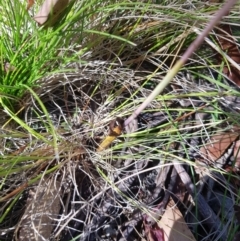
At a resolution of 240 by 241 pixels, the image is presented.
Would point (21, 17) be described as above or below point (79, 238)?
above

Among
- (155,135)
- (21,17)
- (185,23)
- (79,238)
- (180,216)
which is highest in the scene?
(185,23)

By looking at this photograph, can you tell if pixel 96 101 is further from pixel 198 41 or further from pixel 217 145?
pixel 198 41

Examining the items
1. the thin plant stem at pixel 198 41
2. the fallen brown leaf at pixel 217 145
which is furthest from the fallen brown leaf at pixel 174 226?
the thin plant stem at pixel 198 41

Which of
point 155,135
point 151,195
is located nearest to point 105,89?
point 155,135

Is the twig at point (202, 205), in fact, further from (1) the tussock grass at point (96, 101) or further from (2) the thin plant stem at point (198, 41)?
(2) the thin plant stem at point (198, 41)

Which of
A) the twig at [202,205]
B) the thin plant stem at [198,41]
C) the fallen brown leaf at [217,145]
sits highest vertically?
the thin plant stem at [198,41]

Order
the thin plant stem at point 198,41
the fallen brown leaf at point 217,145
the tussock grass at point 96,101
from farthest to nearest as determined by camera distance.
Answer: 1. the fallen brown leaf at point 217,145
2. the tussock grass at point 96,101
3. the thin plant stem at point 198,41

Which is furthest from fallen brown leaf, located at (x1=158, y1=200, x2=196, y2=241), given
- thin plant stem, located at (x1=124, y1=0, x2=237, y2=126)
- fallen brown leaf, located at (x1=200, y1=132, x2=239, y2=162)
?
thin plant stem, located at (x1=124, y1=0, x2=237, y2=126)

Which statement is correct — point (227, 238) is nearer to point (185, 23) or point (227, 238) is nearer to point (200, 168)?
point (200, 168)

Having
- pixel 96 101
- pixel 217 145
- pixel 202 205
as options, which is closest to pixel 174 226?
pixel 202 205

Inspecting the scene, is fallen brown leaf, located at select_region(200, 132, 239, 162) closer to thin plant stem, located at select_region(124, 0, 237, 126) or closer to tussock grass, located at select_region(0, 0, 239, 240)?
tussock grass, located at select_region(0, 0, 239, 240)

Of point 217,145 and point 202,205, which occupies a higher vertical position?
point 217,145
